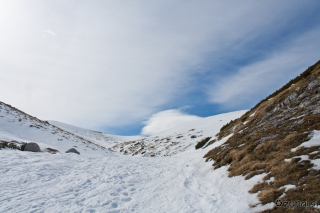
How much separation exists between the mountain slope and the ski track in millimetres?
998

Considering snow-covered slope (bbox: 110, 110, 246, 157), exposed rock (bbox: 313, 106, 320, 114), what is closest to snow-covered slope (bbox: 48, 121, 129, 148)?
snow-covered slope (bbox: 110, 110, 246, 157)

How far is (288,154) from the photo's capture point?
8.52 meters

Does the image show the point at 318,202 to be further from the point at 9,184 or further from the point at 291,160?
the point at 9,184

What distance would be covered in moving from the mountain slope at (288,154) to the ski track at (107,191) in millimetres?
998

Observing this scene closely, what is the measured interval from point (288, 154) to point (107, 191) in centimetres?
914

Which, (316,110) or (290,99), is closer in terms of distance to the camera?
(316,110)

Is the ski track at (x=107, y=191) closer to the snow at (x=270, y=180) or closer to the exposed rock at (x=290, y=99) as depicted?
the snow at (x=270, y=180)

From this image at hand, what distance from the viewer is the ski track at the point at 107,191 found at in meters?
7.06

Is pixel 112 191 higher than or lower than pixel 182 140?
lower

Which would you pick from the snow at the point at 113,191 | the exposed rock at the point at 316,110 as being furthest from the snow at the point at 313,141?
Answer: the snow at the point at 113,191

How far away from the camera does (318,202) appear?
196 inches

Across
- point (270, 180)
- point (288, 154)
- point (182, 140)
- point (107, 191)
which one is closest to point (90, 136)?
point (182, 140)

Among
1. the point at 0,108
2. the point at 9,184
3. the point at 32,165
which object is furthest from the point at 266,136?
the point at 0,108

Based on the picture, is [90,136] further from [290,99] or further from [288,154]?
[288,154]
